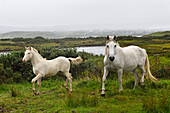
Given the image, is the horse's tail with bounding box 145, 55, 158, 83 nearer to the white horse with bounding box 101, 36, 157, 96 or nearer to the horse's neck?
the white horse with bounding box 101, 36, 157, 96

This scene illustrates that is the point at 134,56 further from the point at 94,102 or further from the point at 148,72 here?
the point at 94,102

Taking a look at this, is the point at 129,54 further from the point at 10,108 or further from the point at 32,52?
the point at 10,108

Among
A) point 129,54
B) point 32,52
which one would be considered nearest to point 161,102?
point 129,54

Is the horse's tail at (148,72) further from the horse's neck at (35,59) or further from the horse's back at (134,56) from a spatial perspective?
the horse's neck at (35,59)

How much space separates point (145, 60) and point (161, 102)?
3980 mm

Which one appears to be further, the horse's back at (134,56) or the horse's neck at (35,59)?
the horse's neck at (35,59)

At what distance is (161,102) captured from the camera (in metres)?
5.24

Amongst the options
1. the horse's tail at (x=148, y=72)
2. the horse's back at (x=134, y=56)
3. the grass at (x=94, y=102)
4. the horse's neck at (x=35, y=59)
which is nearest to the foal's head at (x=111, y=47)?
the horse's back at (x=134, y=56)

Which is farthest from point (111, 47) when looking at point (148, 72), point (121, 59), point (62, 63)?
point (148, 72)

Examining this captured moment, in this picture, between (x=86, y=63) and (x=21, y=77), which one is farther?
(x=86, y=63)

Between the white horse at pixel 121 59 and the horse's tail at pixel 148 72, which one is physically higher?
the white horse at pixel 121 59

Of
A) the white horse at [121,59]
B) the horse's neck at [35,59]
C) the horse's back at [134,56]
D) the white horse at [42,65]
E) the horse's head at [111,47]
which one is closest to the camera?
the horse's head at [111,47]

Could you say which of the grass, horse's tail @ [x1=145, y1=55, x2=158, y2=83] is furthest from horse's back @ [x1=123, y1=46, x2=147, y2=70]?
the grass

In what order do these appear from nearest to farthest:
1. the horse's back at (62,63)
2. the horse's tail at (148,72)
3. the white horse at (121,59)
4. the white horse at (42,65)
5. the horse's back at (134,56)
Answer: the white horse at (121,59), the horse's back at (134,56), the white horse at (42,65), the horse's back at (62,63), the horse's tail at (148,72)
